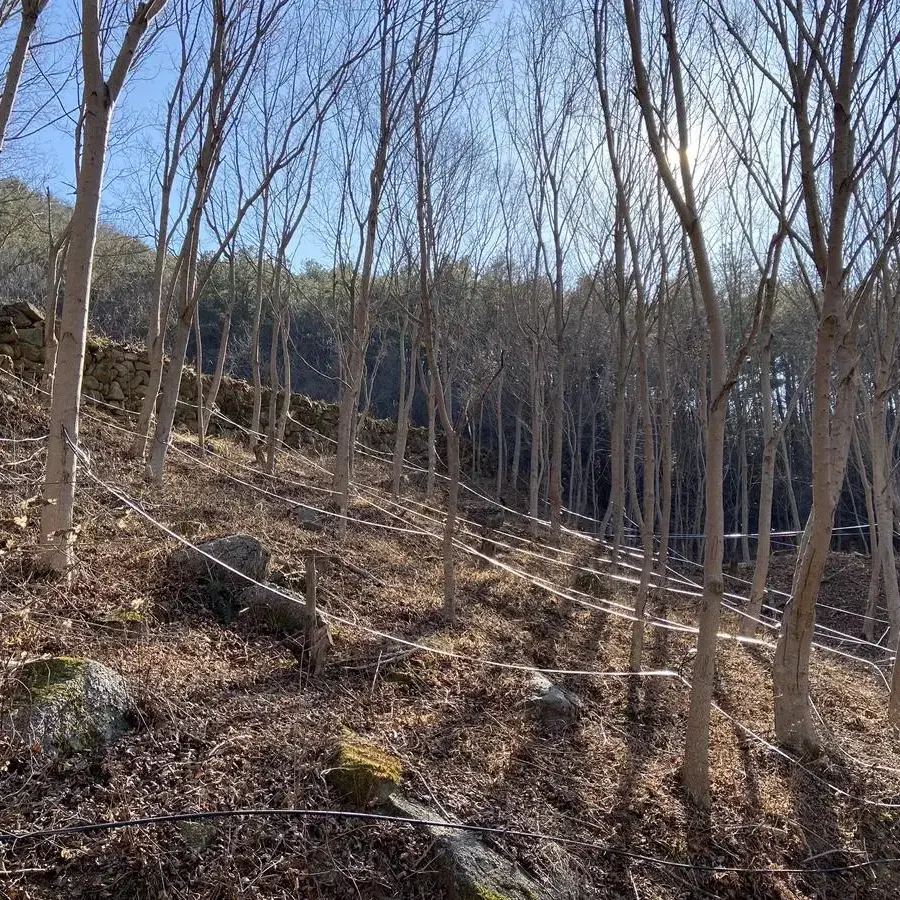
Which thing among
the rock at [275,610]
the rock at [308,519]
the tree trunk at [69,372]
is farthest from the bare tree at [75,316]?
the rock at [308,519]

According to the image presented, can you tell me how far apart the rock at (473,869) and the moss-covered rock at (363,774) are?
8 centimetres

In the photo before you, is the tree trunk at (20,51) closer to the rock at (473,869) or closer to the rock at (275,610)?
the rock at (275,610)

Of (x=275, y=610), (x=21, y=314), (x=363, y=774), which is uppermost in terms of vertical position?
(x=21, y=314)

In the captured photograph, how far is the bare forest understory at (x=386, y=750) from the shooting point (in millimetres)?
2133

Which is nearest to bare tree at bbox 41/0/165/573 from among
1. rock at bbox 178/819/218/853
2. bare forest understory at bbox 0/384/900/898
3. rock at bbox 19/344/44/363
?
bare forest understory at bbox 0/384/900/898

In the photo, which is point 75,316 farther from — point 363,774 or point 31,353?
point 31,353

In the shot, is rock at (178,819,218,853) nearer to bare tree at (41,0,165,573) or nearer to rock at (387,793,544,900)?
rock at (387,793,544,900)

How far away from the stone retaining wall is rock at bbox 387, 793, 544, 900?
7.80 meters

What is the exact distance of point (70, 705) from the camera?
2422 millimetres

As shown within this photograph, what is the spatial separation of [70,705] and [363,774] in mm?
1065

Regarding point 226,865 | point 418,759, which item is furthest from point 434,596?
point 226,865

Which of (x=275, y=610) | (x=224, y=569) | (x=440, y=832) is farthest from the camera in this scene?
(x=224, y=569)

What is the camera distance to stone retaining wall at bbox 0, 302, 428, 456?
8672 mm

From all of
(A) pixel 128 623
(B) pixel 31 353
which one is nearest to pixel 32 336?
(B) pixel 31 353
